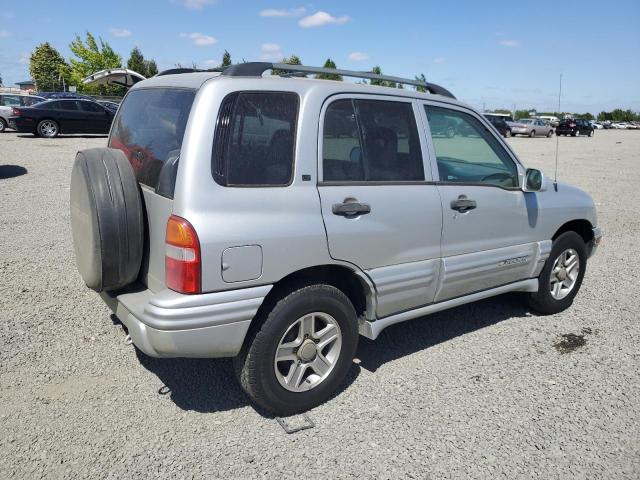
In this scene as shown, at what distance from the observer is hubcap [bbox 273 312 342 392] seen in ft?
10.3

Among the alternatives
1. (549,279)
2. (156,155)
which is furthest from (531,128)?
(156,155)

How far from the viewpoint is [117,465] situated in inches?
106

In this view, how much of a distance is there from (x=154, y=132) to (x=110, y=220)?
26.3 inches

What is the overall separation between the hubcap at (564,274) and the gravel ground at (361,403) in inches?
9.3

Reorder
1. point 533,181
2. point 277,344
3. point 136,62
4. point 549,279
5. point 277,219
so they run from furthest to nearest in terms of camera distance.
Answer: point 136,62 → point 549,279 → point 533,181 → point 277,344 → point 277,219

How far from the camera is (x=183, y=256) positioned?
2686mm

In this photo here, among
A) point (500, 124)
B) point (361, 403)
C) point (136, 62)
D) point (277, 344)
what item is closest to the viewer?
point (277, 344)

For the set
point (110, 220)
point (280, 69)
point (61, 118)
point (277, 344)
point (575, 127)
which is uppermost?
point (575, 127)

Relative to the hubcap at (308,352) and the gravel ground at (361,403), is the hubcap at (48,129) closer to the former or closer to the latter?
the gravel ground at (361,403)

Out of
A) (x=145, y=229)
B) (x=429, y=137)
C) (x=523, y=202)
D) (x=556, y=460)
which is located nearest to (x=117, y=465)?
(x=145, y=229)

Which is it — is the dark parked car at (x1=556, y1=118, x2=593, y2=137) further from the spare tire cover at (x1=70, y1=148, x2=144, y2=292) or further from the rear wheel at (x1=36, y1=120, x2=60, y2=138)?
the spare tire cover at (x1=70, y1=148, x2=144, y2=292)

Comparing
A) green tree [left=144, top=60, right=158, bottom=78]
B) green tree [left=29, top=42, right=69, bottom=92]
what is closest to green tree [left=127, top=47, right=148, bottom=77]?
green tree [left=144, top=60, right=158, bottom=78]

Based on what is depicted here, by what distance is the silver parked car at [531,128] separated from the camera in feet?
121

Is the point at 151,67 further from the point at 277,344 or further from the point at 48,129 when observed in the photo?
the point at 277,344
